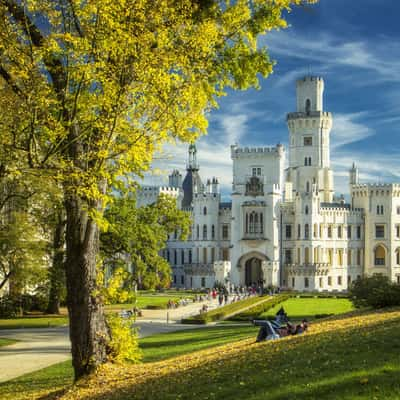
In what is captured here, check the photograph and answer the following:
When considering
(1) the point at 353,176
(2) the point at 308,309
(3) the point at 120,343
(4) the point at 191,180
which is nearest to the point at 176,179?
(4) the point at 191,180

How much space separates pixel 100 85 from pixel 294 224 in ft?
224

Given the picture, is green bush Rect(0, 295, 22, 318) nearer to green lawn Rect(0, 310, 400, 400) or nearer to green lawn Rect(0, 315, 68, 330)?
green lawn Rect(0, 315, 68, 330)

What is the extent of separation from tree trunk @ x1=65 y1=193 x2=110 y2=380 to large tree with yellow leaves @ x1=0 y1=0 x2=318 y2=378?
23 millimetres

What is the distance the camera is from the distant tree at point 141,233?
128 ft

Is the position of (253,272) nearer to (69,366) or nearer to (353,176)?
(353,176)

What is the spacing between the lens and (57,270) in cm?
4100

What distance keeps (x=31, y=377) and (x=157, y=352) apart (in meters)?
5.31

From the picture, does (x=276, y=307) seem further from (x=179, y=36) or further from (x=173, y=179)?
(x=173, y=179)

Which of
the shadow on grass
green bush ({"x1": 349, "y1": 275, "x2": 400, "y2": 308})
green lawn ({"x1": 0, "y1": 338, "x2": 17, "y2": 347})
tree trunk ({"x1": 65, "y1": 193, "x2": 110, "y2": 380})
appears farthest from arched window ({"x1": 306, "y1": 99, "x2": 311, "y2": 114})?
tree trunk ({"x1": 65, "y1": 193, "x2": 110, "y2": 380})

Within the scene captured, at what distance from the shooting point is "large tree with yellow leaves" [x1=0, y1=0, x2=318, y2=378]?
12.9 meters

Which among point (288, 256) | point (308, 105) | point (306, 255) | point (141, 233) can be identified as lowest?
point (288, 256)

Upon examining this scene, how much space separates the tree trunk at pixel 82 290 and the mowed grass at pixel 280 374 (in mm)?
542

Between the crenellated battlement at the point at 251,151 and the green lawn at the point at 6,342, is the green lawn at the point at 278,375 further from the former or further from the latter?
the crenellated battlement at the point at 251,151

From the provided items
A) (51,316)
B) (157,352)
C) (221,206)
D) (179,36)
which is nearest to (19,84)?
(179,36)
